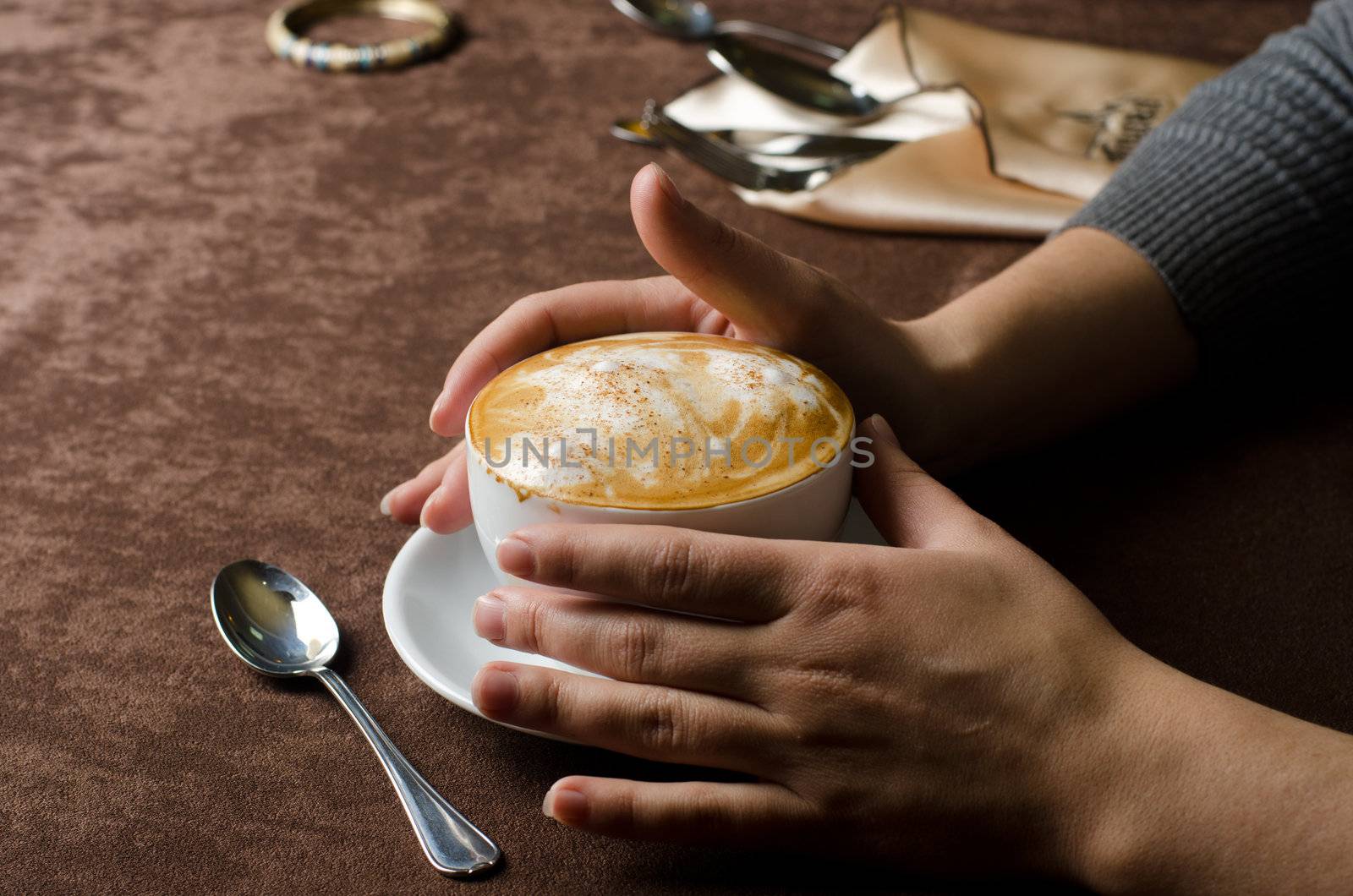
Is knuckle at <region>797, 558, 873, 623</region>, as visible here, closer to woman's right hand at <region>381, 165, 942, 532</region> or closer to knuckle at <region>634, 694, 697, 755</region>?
knuckle at <region>634, 694, 697, 755</region>

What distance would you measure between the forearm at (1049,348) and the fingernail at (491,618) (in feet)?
0.88

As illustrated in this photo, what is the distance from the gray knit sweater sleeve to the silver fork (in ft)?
0.82

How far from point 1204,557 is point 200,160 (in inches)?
35.9

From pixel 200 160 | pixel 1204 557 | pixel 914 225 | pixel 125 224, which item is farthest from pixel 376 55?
pixel 1204 557

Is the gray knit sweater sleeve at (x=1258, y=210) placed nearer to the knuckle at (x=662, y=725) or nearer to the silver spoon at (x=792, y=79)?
the silver spoon at (x=792, y=79)

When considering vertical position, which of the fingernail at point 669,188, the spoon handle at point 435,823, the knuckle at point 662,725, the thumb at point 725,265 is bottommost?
the spoon handle at point 435,823

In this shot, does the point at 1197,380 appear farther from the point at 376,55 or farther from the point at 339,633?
the point at 376,55

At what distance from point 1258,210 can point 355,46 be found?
36.5 inches

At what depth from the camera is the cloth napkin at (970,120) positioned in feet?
2.88

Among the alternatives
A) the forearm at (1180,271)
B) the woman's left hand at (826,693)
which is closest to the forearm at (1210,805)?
the woman's left hand at (826,693)

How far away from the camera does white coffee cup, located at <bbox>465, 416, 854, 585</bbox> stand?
1.38 feet

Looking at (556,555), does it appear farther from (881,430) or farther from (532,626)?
(881,430)

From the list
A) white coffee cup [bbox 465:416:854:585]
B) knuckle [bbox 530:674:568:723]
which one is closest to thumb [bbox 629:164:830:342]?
white coffee cup [bbox 465:416:854:585]

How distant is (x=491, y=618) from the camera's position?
43cm
